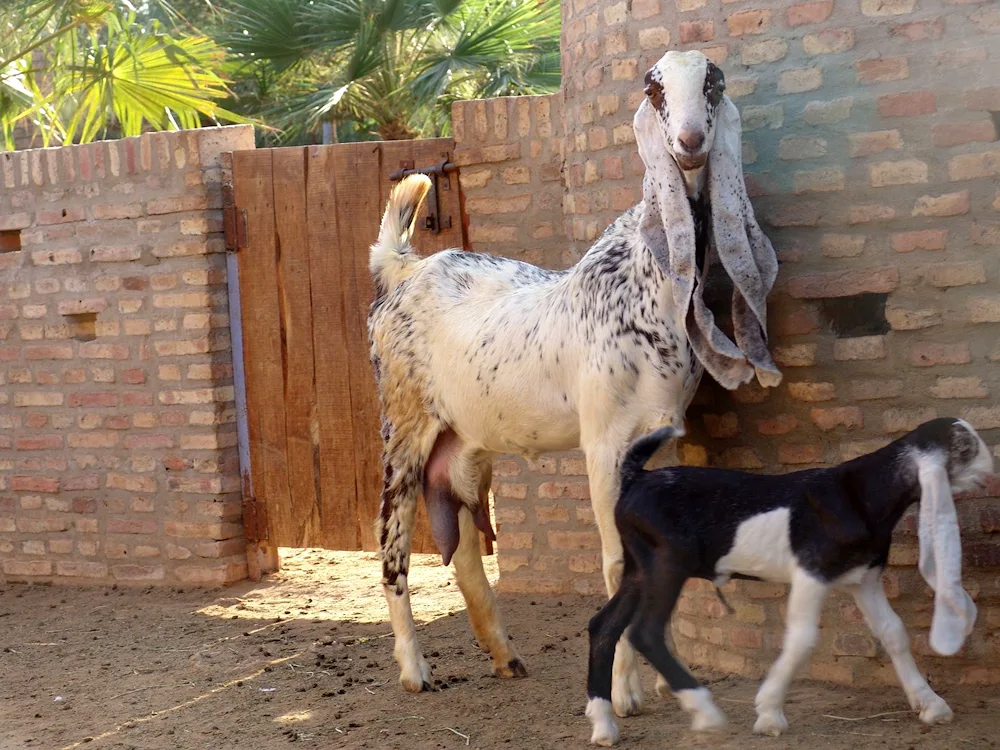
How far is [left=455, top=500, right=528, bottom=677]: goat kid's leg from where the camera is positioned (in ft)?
16.1

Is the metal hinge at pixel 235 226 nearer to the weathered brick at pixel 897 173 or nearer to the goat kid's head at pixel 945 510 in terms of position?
the weathered brick at pixel 897 173

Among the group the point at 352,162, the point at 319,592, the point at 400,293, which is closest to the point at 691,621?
the point at 400,293

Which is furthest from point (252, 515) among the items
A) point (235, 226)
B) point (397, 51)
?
point (397, 51)

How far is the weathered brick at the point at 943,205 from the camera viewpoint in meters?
4.00

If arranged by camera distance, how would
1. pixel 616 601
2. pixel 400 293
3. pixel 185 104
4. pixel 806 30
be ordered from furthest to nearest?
1. pixel 185 104
2. pixel 400 293
3. pixel 806 30
4. pixel 616 601

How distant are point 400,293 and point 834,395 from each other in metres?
1.80

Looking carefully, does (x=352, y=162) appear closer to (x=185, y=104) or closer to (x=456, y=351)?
(x=456, y=351)

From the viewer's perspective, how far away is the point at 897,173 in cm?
407

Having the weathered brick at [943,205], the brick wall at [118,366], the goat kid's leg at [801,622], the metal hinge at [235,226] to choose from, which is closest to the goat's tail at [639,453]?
the goat kid's leg at [801,622]

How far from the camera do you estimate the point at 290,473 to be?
267 inches

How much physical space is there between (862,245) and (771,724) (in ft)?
5.13

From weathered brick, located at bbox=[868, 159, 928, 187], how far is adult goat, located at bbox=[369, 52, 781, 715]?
0.45 meters

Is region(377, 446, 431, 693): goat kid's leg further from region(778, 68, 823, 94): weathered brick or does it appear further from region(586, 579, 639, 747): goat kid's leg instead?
region(778, 68, 823, 94): weathered brick

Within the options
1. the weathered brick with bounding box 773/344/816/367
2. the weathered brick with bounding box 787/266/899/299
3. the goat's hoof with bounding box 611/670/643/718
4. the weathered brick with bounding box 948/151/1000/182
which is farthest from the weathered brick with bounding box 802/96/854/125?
the goat's hoof with bounding box 611/670/643/718
